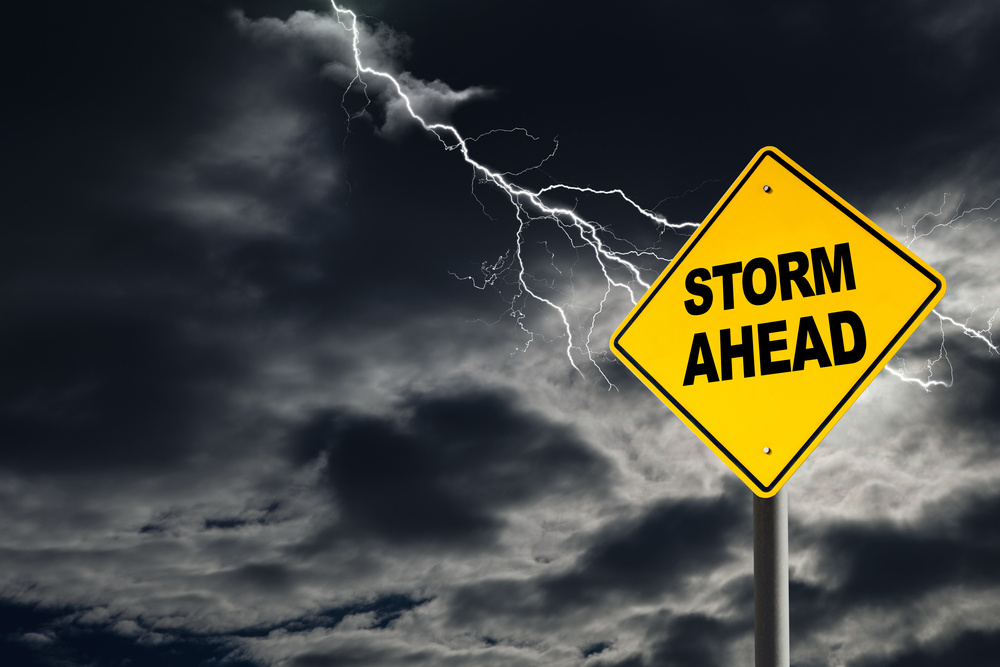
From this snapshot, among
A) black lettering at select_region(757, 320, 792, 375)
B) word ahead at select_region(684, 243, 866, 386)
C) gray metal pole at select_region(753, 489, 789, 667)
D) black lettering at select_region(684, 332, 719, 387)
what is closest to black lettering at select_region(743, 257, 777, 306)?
word ahead at select_region(684, 243, 866, 386)

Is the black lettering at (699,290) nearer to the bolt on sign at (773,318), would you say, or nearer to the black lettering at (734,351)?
the bolt on sign at (773,318)

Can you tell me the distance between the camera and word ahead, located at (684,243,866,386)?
279 cm

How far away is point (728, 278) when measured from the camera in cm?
306

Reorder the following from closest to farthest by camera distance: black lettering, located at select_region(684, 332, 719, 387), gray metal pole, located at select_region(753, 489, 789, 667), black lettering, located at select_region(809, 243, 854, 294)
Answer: gray metal pole, located at select_region(753, 489, 789, 667) < black lettering, located at select_region(809, 243, 854, 294) < black lettering, located at select_region(684, 332, 719, 387)

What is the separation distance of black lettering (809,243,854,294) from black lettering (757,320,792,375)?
0.66 feet

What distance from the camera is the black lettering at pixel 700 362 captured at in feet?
9.81

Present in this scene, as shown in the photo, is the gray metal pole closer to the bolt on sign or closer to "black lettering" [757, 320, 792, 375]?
the bolt on sign

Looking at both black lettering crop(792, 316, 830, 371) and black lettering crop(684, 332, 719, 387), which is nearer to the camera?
black lettering crop(792, 316, 830, 371)

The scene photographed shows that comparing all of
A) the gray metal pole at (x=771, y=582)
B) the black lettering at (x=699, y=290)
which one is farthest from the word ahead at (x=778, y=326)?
the gray metal pole at (x=771, y=582)

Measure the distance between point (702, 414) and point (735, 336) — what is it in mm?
324

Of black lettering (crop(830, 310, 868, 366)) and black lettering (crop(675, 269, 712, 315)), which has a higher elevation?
black lettering (crop(675, 269, 712, 315))

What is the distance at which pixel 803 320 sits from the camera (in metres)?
2.86

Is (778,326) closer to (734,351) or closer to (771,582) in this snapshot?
(734,351)

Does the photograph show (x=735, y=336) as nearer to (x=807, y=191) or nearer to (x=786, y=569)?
(x=807, y=191)
